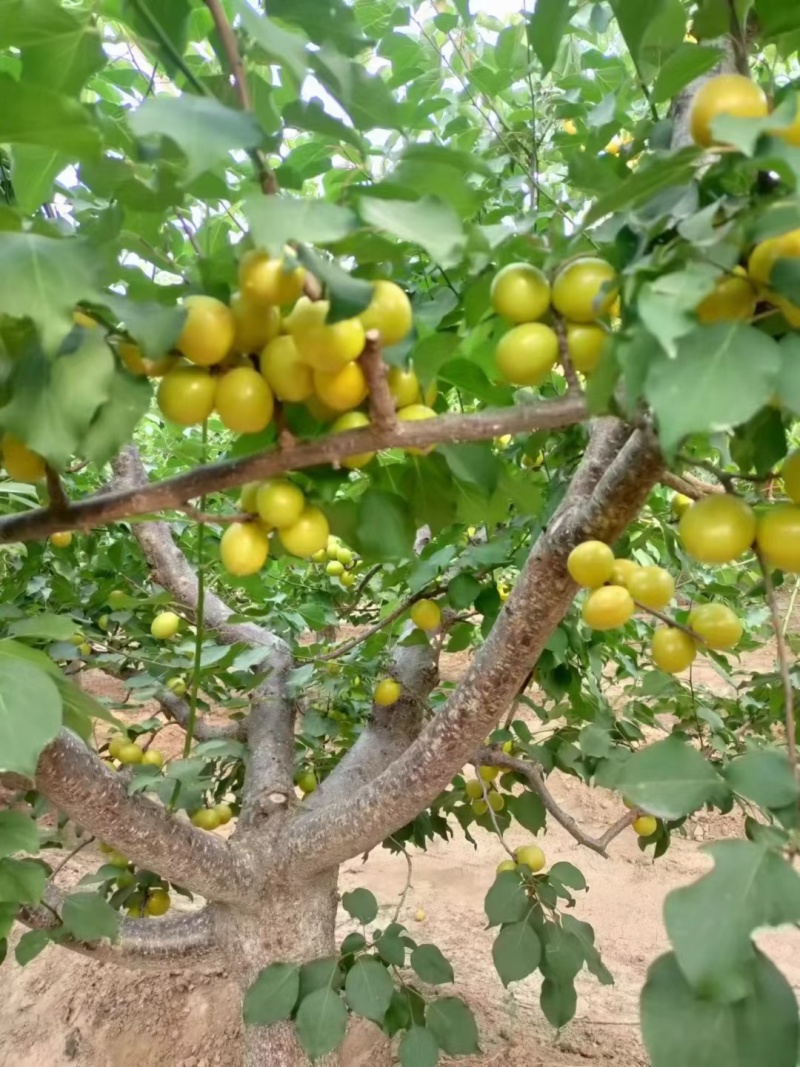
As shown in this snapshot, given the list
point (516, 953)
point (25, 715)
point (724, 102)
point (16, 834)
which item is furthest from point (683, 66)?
point (516, 953)

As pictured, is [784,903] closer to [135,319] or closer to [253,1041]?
[135,319]

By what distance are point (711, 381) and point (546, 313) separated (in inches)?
6.3

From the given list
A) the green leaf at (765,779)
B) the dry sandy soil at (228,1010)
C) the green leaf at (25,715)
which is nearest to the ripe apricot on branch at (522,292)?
the green leaf at (765,779)

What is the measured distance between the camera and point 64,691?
0.83m

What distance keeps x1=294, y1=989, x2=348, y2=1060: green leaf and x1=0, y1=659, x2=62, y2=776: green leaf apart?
34.4 inches

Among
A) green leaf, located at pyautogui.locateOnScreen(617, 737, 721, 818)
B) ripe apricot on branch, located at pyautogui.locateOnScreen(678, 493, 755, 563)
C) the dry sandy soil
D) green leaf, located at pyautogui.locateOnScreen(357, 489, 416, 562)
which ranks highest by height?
ripe apricot on branch, located at pyautogui.locateOnScreen(678, 493, 755, 563)

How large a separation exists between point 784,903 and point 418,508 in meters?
0.42

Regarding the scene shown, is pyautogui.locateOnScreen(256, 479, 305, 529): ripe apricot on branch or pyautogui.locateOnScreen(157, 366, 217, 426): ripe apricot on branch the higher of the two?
pyautogui.locateOnScreen(157, 366, 217, 426): ripe apricot on branch

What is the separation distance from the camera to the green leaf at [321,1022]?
1175 millimetres

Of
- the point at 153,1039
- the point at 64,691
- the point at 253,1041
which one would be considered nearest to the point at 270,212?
the point at 64,691

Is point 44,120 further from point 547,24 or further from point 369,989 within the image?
point 369,989

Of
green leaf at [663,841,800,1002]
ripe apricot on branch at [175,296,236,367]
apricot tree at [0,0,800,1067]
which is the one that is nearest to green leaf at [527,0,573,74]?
apricot tree at [0,0,800,1067]

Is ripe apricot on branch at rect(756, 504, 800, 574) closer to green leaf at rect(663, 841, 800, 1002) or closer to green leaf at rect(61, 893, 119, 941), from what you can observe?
green leaf at rect(663, 841, 800, 1002)

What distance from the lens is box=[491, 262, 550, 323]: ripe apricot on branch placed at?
19.2 inches
